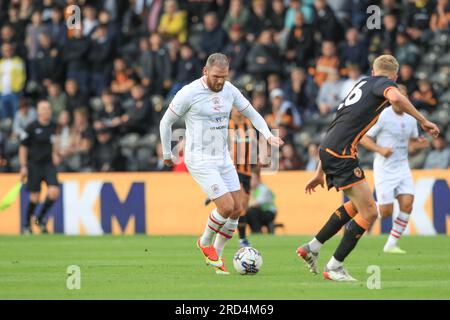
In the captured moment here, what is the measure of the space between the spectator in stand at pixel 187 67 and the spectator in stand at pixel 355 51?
3.45m

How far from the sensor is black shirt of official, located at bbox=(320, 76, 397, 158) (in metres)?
12.1

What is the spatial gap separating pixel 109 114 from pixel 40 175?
3.91m

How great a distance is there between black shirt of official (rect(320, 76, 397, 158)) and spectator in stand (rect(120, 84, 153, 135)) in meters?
13.8

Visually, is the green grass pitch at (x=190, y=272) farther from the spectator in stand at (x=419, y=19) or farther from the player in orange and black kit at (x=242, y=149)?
the spectator in stand at (x=419, y=19)

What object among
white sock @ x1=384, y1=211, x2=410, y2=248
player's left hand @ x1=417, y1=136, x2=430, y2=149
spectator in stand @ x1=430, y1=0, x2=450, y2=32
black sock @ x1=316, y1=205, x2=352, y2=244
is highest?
spectator in stand @ x1=430, y1=0, x2=450, y2=32

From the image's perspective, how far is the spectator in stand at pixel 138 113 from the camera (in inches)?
1016

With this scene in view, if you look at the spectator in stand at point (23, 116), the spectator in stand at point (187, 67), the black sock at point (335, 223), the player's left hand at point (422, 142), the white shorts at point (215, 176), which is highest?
the spectator in stand at point (187, 67)

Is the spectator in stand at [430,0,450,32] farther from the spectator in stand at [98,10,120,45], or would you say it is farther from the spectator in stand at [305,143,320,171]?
the spectator in stand at [98,10,120,45]

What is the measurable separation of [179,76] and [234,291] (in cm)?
1513

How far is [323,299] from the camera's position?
10.4 m

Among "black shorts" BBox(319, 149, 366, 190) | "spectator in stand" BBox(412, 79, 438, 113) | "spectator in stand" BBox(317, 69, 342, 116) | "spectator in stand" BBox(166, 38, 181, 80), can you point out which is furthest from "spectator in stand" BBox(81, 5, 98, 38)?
"black shorts" BBox(319, 149, 366, 190)

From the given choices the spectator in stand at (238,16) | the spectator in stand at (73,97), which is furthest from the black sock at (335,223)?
the spectator in stand at (73,97)

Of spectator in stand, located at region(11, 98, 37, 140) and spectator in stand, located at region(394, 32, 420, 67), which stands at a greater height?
spectator in stand, located at region(394, 32, 420, 67)
